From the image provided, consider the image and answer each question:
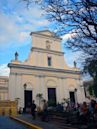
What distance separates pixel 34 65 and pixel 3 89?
6367 millimetres

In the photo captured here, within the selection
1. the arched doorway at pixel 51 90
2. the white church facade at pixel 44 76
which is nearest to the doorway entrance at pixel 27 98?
the white church facade at pixel 44 76

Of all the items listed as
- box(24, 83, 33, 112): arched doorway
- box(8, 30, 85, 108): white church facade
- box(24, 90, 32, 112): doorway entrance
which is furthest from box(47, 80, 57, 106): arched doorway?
box(24, 90, 32, 112): doorway entrance

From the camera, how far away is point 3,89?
35906 mm

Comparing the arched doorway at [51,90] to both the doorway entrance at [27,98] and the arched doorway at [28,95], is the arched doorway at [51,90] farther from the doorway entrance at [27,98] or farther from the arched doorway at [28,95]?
the doorway entrance at [27,98]

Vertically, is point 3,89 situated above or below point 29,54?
below

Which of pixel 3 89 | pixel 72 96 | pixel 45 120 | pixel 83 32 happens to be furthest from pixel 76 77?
Result: pixel 83 32

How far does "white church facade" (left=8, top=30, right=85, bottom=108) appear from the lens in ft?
116

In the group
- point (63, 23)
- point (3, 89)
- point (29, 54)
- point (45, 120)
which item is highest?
point (29, 54)

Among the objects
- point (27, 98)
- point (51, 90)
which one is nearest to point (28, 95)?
point (27, 98)

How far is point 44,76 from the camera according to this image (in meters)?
38.2

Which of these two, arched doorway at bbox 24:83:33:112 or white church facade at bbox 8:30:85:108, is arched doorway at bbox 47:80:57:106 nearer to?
white church facade at bbox 8:30:85:108

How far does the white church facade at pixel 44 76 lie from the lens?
116ft

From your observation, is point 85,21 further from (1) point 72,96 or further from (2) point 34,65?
(1) point 72,96

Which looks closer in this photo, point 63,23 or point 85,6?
point 85,6
